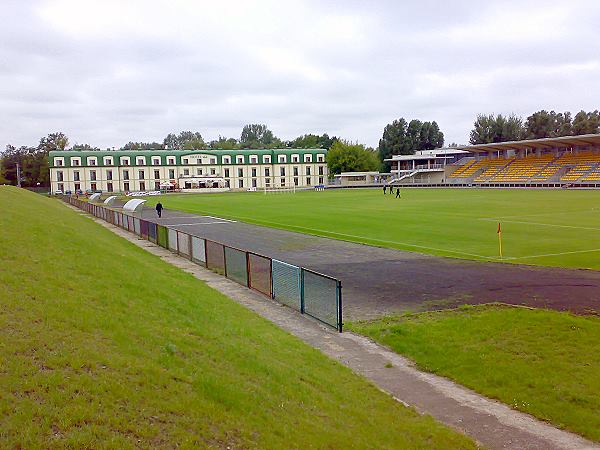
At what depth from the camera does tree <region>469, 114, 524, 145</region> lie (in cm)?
14425

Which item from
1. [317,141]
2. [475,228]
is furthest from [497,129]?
[475,228]

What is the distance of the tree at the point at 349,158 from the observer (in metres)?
149

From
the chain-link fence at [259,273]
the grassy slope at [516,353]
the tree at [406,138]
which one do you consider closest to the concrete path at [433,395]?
the grassy slope at [516,353]

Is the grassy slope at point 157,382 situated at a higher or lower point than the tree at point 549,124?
lower

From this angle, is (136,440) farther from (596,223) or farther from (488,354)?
(596,223)

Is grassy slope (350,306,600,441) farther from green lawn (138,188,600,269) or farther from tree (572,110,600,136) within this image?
tree (572,110,600,136)

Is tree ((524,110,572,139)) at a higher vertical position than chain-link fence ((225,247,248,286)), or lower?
higher

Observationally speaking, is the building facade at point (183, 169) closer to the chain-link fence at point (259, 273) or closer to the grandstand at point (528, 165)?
the grandstand at point (528, 165)

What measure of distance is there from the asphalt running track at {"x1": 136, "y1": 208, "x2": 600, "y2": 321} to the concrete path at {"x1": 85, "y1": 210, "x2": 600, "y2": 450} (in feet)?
6.45

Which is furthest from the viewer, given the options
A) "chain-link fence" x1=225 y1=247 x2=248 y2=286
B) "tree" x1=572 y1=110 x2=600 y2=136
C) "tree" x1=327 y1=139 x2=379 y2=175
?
"tree" x1=327 y1=139 x2=379 y2=175

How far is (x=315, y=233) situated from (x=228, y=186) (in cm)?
11139

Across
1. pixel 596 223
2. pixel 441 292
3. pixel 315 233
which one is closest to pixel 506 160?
pixel 596 223

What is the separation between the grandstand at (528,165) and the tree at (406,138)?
29.9 metres

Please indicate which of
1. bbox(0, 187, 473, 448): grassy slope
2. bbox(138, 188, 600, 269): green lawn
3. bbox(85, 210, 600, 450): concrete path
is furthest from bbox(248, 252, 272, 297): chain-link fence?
bbox(138, 188, 600, 269): green lawn
